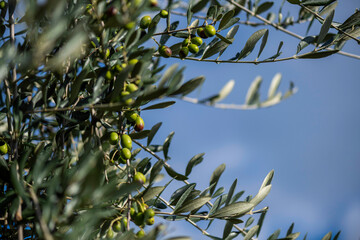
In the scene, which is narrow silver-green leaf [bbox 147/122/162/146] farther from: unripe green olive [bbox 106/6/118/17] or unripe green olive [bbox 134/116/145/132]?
unripe green olive [bbox 106/6/118/17]

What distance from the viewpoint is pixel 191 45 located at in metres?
1.70

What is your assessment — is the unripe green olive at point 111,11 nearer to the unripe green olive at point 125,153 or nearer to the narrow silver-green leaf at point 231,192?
the unripe green olive at point 125,153

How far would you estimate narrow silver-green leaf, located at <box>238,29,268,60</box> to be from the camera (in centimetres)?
164

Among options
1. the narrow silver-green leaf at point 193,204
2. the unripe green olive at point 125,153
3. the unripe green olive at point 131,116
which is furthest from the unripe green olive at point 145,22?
the narrow silver-green leaf at point 193,204

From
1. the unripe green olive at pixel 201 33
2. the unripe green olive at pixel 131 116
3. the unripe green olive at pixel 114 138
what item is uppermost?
the unripe green olive at pixel 201 33

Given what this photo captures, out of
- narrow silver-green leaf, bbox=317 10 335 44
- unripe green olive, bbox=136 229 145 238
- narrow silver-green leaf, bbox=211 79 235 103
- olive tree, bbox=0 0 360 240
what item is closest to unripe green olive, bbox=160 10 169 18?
olive tree, bbox=0 0 360 240

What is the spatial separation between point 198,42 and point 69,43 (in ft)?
3.07

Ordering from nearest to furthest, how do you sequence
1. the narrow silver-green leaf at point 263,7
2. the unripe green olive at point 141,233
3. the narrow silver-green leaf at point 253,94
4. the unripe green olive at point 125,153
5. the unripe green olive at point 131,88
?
the narrow silver-green leaf at point 253,94, the unripe green olive at point 131,88, the unripe green olive at point 141,233, the unripe green olive at point 125,153, the narrow silver-green leaf at point 263,7

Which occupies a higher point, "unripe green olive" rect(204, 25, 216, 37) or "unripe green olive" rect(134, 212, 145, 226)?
"unripe green olive" rect(204, 25, 216, 37)

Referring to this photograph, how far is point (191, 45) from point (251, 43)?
277 mm

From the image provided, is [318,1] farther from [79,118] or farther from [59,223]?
[59,223]

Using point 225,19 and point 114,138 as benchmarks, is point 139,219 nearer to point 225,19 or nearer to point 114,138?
point 114,138

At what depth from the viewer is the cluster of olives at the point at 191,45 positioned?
5.40 feet

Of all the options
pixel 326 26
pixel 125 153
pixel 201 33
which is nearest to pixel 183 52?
pixel 201 33
